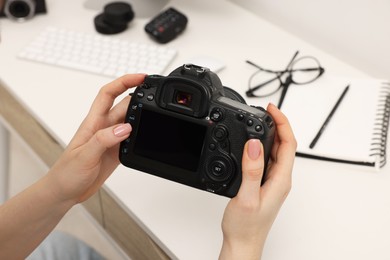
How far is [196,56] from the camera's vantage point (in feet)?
3.18

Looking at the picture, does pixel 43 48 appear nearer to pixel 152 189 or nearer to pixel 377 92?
pixel 152 189

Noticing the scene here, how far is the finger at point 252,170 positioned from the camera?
1.81ft

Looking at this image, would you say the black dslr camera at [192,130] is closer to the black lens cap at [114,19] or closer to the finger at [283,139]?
the finger at [283,139]

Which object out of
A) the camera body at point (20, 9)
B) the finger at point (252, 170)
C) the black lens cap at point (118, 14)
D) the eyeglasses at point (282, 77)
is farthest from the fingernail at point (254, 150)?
the camera body at point (20, 9)

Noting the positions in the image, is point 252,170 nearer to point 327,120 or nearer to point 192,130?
point 192,130

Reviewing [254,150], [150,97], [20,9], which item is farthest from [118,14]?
[254,150]

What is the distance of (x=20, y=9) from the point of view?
1085mm

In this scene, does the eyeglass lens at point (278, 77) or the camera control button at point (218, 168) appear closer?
the camera control button at point (218, 168)

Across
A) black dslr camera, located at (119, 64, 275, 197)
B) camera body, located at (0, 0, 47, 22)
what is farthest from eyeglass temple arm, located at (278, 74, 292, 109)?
A: camera body, located at (0, 0, 47, 22)

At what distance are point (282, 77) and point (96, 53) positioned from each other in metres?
0.39

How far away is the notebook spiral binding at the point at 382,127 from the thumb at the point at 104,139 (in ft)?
1.37

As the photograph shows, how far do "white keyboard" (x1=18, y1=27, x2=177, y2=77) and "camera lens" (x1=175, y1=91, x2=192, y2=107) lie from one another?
34 centimetres

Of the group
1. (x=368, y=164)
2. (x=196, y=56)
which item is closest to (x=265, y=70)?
(x=196, y=56)

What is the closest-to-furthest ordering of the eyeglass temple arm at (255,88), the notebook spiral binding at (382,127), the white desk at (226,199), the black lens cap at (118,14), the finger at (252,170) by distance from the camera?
1. the finger at (252,170)
2. the white desk at (226,199)
3. the notebook spiral binding at (382,127)
4. the eyeglass temple arm at (255,88)
5. the black lens cap at (118,14)
